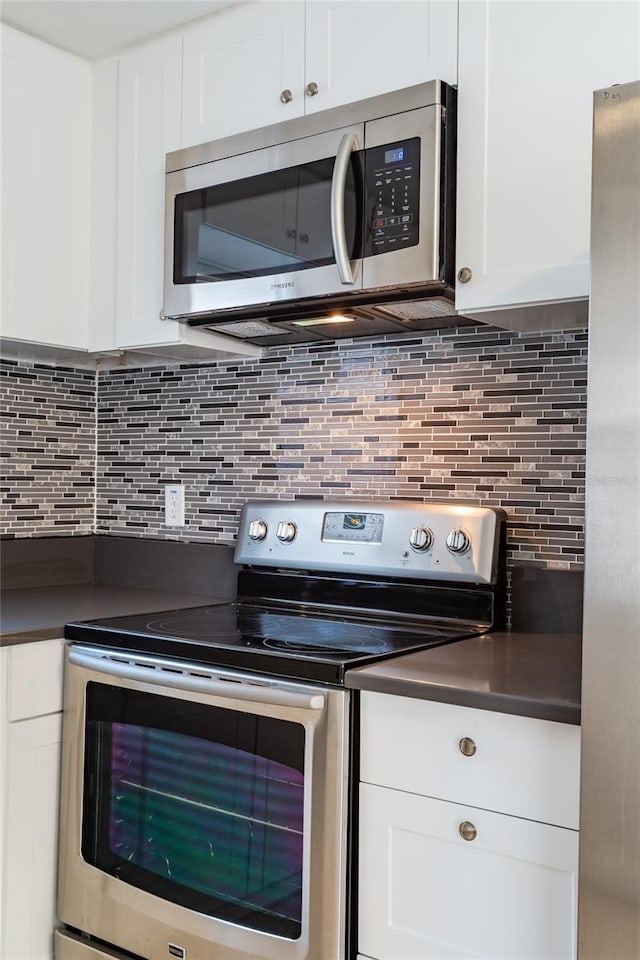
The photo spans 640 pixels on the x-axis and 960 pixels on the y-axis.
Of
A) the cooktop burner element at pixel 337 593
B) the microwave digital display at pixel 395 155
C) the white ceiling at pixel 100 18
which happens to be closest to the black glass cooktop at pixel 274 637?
the cooktop burner element at pixel 337 593

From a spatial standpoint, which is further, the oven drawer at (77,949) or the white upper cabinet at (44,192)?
the white upper cabinet at (44,192)

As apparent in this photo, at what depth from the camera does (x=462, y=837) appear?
1.48 metres

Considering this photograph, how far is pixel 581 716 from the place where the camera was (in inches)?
51.6

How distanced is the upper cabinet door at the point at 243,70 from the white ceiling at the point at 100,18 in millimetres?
56

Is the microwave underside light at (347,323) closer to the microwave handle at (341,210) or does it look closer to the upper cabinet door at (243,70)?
the microwave handle at (341,210)

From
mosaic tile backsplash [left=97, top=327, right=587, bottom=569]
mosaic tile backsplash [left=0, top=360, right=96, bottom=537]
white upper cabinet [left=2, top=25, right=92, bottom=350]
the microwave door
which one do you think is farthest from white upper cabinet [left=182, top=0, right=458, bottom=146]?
mosaic tile backsplash [left=0, top=360, right=96, bottom=537]

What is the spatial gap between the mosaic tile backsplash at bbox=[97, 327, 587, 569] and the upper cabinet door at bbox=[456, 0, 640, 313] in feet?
1.03

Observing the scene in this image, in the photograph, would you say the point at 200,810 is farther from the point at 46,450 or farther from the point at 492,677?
the point at 46,450

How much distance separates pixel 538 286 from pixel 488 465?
1.65 feet

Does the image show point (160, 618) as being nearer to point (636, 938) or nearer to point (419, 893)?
point (419, 893)

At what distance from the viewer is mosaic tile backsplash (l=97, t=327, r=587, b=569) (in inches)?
78.6

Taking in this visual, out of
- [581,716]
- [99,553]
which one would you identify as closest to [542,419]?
[581,716]

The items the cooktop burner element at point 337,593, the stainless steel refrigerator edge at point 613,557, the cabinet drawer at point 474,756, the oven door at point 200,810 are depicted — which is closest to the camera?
the stainless steel refrigerator edge at point 613,557

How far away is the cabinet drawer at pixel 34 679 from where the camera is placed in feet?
6.38
